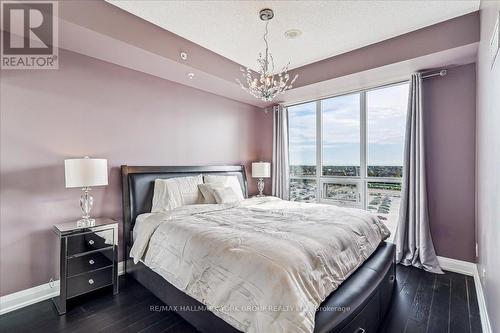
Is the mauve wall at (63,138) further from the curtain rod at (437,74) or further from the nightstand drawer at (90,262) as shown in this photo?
the curtain rod at (437,74)

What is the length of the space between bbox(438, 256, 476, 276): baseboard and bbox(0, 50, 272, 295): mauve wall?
3832 mm

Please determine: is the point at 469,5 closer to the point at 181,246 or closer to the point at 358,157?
the point at 358,157

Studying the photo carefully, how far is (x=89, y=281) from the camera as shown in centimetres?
242

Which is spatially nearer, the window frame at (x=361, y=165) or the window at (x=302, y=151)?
the window frame at (x=361, y=165)

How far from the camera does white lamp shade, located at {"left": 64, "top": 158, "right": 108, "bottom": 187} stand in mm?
2328

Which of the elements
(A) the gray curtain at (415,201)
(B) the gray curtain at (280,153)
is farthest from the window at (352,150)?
(A) the gray curtain at (415,201)

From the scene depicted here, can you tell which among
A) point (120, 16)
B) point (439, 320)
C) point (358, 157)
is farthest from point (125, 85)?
point (439, 320)

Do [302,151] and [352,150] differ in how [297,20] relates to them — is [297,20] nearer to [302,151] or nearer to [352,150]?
[352,150]

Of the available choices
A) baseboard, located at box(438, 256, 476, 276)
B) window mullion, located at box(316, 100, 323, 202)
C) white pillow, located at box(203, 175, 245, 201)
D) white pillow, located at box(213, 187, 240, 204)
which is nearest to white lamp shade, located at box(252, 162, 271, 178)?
white pillow, located at box(203, 175, 245, 201)

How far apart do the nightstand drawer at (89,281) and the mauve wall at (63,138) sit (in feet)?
1.49

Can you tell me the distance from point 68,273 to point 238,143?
327 centimetres

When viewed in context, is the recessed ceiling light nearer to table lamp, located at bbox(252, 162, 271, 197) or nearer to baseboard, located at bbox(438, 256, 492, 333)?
table lamp, located at bbox(252, 162, 271, 197)

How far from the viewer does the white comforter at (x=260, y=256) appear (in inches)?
53.0

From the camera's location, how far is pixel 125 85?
3.13 metres
